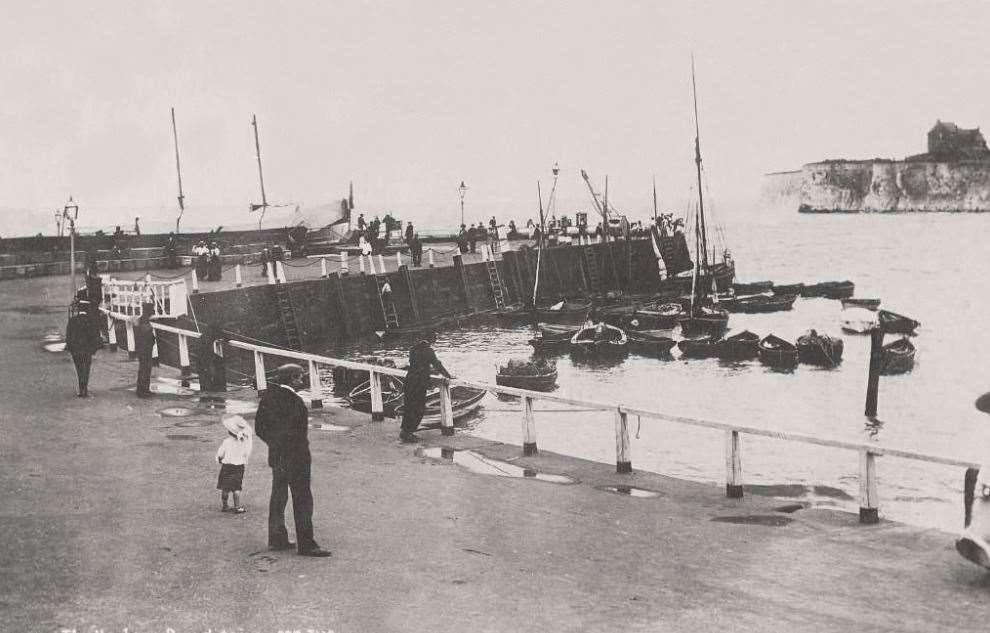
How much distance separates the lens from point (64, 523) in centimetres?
869

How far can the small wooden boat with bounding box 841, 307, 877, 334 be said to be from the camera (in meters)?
58.6

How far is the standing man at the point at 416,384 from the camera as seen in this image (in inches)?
516

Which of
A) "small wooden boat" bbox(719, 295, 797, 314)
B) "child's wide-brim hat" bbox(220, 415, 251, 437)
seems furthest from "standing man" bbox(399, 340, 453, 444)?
→ "small wooden boat" bbox(719, 295, 797, 314)

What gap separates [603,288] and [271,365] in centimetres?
3629

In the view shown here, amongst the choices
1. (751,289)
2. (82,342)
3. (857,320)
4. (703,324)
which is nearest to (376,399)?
(82,342)

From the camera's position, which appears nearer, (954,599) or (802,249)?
(954,599)

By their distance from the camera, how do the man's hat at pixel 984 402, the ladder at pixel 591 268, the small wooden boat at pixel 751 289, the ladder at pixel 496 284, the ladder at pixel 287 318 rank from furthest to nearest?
1. the small wooden boat at pixel 751 289
2. the ladder at pixel 591 268
3. the ladder at pixel 496 284
4. the ladder at pixel 287 318
5. the man's hat at pixel 984 402

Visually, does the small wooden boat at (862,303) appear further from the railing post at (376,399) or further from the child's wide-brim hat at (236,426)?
the child's wide-brim hat at (236,426)

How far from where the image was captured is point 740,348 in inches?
1759

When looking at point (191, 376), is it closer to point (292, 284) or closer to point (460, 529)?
point (460, 529)

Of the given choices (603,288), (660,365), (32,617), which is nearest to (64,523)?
(32,617)

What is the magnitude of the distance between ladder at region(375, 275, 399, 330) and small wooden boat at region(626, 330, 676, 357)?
11.5m

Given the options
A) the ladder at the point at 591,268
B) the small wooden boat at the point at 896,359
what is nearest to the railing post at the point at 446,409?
the small wooden boat at the point at 896,359

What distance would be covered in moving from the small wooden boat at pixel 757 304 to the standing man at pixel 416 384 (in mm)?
58119
